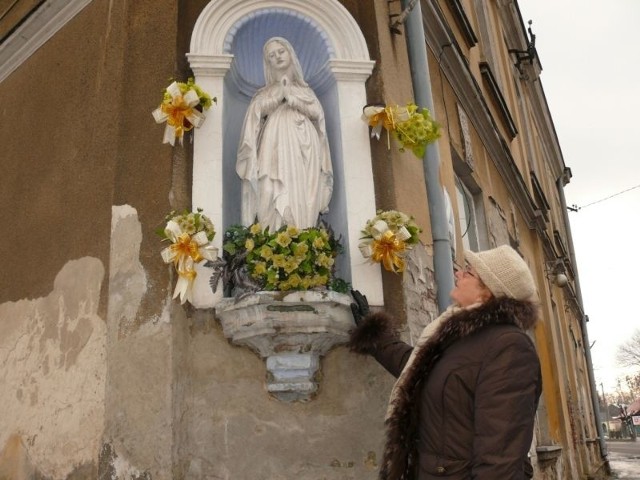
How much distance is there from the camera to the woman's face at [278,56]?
471cm

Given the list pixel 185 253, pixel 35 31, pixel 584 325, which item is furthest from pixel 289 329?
pixel 584 325

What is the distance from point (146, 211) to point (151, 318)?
72cm

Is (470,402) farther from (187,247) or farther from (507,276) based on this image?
(187,247)

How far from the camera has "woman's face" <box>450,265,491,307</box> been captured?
3.02m

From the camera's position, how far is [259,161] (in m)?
4.38

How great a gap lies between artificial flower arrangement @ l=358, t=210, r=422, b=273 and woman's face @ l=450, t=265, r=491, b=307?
40.0 inches

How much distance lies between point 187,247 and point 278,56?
5.56 ft

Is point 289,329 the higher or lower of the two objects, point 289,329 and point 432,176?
the lower

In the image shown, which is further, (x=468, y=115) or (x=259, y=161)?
(x=468, y=115)

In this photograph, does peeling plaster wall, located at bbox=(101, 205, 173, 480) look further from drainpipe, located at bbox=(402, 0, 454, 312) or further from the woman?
drainpipe, located at bbox=(402, 0, 454, 312)

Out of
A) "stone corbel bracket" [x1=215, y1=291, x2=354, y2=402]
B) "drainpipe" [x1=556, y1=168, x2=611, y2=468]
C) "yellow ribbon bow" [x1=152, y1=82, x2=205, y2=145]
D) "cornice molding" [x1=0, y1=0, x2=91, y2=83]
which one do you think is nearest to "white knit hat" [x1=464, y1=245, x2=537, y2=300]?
"stone corbel bracket" [x1=215, y1=291, x2=354, y2=402]

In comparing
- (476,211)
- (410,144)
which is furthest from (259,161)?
(476,211)

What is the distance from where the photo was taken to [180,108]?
13.7 feet

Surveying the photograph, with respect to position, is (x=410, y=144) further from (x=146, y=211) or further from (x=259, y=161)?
(x=146, y=211)
